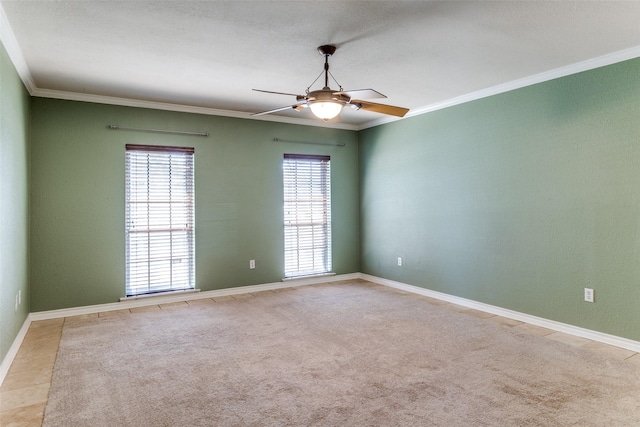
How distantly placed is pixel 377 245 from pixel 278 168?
76.4 inches

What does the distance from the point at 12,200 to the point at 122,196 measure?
1.45m

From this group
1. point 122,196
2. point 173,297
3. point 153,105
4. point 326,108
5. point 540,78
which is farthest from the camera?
point 173,297

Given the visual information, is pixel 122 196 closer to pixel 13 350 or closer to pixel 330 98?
pixel 13 350

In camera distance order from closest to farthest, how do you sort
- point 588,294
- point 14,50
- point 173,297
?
point 14,50, point 588,294, point 173,297

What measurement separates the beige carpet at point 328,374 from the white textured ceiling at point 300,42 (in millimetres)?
2501

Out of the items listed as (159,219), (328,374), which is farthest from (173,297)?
(328,374)

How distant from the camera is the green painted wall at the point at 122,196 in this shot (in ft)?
14.6

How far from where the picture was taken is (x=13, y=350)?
10.8 feet

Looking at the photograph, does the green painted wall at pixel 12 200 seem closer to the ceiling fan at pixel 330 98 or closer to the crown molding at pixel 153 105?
the crown molding at pixel 153 105

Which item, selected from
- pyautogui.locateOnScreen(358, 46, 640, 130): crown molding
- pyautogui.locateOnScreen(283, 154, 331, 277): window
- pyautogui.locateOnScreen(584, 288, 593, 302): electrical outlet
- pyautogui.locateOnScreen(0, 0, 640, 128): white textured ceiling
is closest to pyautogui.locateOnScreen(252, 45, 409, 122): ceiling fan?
pyautogui.locateOnScreen(0, 0, 640, 128): white textured ceiling

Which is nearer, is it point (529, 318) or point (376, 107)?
point (376, 107)

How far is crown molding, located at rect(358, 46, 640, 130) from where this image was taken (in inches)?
132

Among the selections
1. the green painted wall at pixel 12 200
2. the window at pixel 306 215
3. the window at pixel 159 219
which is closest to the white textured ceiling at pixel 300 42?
the green painted wall at pixel 12 200

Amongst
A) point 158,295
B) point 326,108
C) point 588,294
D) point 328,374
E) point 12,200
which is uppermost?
point 326,108
